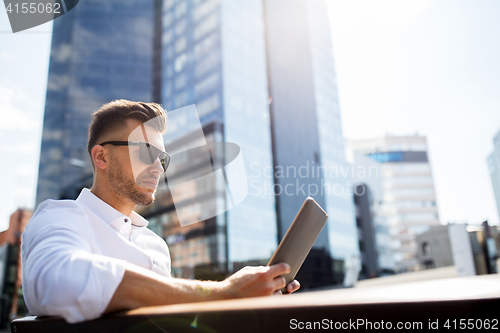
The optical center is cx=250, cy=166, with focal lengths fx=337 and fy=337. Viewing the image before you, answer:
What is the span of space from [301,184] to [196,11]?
20.0 metres

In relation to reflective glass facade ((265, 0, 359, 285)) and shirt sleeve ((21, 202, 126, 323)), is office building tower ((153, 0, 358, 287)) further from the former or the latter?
shirt sleeve ((21, 202, 126, 323))

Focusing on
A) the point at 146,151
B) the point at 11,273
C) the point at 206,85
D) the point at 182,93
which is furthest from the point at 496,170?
the point at 11,273

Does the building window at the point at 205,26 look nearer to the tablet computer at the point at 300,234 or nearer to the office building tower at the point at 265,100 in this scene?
the office building tower at the point at 265,100

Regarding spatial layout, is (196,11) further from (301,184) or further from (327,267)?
(327,267)

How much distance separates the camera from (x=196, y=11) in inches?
948

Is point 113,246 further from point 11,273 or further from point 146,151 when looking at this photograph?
point 11,273

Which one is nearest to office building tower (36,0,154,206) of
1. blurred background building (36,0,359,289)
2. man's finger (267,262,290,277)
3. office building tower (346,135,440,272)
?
blurred background building (36,0,359,289)

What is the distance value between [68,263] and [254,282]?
31 cm

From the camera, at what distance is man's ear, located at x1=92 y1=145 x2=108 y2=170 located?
1066 mm

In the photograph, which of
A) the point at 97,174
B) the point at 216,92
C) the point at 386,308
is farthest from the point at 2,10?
the point at 216,92

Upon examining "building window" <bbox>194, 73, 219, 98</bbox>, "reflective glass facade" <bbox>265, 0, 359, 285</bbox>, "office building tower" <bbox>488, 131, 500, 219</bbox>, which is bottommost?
"reflective glass facade" <bbox>265, 0, 359, 285</bbox>

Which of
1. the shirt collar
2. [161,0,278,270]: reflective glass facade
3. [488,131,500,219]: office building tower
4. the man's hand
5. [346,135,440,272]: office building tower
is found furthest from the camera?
[346,135,440,272]: office building tower

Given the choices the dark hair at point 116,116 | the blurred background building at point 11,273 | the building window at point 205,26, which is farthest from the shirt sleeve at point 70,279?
the building window at point 205,26

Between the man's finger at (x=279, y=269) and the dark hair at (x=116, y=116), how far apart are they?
0.71 meters
